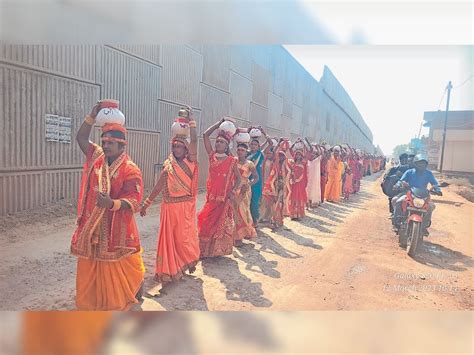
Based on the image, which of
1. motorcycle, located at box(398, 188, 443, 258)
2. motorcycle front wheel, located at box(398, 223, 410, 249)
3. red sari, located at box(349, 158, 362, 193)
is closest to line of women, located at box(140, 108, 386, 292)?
red sari, located at box(349, 158, 362, 193)

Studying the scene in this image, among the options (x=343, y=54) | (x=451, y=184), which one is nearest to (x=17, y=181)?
(x=343, y=54)

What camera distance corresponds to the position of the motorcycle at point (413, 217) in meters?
3.93

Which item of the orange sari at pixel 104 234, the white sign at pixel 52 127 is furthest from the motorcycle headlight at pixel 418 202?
the white sign at pixel 52 127

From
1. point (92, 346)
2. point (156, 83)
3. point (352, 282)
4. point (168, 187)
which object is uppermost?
point (156, 83)

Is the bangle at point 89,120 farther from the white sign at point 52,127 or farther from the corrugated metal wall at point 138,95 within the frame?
the white sign at point 52,127

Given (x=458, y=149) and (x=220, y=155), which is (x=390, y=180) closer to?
(x=458, y=149)

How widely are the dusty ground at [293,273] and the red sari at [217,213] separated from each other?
178 mm

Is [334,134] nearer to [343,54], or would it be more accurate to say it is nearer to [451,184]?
[451,184]

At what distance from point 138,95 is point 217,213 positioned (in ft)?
5.06

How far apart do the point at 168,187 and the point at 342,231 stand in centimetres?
173

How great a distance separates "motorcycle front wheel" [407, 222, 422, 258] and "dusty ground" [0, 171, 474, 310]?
0.11m

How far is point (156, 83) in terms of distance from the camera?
3332mm
